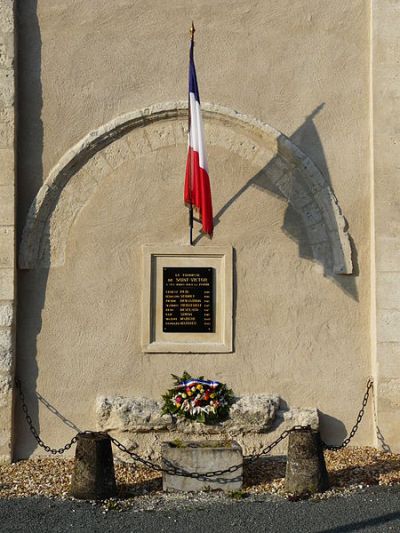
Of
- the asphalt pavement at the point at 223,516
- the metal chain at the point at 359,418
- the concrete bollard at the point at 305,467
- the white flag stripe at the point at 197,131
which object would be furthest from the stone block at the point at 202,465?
the white flag stripe at the point at 197,131

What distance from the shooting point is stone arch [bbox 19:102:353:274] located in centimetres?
823

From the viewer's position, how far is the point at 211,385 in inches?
320

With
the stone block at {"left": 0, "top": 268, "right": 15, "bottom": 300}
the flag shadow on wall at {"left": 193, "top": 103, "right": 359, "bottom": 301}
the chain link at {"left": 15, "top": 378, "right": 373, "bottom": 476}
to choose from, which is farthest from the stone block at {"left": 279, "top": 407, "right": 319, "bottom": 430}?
the stone block at {"left": 0, "top": 268, "right": 15, "bottom": 300}

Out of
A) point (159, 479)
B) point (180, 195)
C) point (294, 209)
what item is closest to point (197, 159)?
point (180, 195)

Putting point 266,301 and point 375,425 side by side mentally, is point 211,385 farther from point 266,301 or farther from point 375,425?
point 375,425

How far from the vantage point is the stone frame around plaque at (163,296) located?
8242 millimetres

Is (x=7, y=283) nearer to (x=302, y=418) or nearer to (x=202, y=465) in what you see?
(x=202, y=465)

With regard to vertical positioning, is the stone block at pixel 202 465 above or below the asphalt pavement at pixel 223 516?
above

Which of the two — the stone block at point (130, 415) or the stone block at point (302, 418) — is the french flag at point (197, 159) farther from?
the stone block at point (302, 418)

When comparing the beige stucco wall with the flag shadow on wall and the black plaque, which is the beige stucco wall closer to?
the flag shadow on wall

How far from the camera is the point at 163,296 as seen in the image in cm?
828

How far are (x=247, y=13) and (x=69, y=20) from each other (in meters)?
1.89

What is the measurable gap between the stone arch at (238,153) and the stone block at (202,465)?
232 cm

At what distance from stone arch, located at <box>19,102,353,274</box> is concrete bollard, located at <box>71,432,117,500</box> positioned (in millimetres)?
2102
